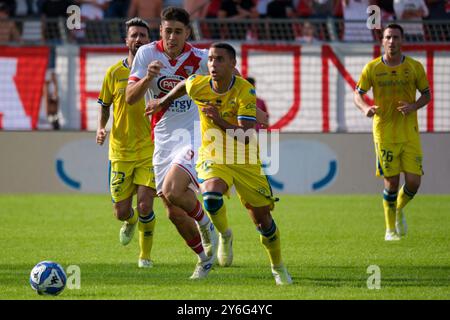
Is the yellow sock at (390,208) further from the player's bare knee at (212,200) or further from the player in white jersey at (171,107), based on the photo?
the player's bare knee at (212,200)

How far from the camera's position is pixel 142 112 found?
37.2ft

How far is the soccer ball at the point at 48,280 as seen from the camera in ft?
27.4

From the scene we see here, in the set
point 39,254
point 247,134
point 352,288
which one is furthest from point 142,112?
point 352,288

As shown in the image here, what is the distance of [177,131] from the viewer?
32.7 ft

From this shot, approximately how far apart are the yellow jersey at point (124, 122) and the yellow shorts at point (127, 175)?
0.21ft

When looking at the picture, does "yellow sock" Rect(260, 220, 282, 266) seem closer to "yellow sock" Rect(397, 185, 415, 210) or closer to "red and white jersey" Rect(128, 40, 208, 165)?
"red and white jersey" Rect(128, 40, 208, 165)

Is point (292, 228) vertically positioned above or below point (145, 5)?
below

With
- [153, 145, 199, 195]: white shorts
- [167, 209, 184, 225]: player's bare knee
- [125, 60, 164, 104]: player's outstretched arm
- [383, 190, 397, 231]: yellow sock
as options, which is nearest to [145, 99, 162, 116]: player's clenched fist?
[125, 60, 164, 104]: player's outstretched arm

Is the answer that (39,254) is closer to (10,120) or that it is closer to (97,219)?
(97,219)

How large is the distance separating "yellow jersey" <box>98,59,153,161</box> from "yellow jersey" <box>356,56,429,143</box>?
3.28 m

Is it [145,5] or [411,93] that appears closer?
[411,93]

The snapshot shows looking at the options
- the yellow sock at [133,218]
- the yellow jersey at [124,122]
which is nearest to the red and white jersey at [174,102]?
the yellow jersey at [124,122]

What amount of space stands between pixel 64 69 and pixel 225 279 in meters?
10.9

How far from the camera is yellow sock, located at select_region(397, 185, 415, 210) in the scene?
13.4 metres
